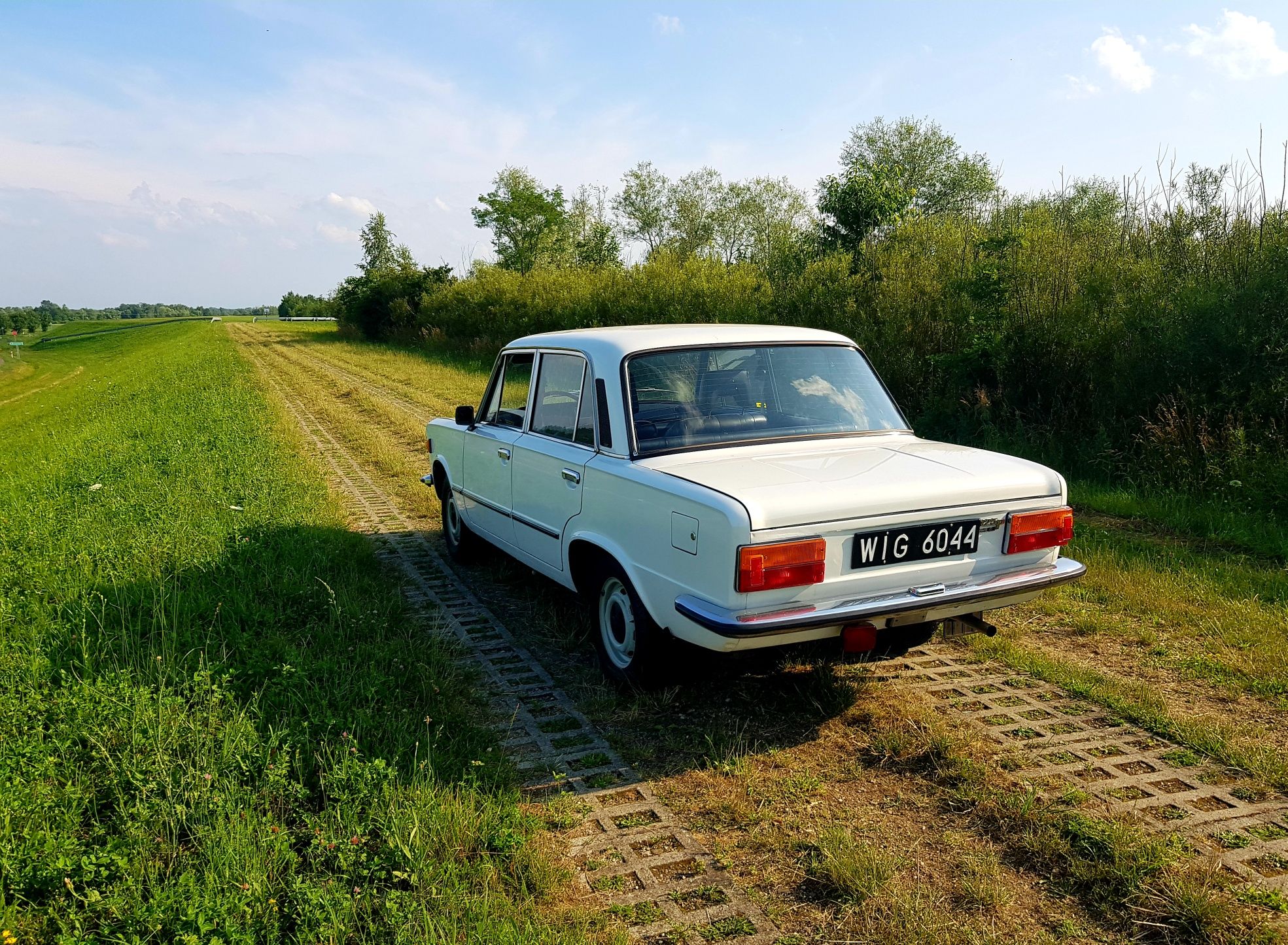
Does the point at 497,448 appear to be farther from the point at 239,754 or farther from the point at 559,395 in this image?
the point at 239,754

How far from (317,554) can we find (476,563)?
1.17m

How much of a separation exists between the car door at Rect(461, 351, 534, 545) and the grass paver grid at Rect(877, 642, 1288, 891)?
2.58 m

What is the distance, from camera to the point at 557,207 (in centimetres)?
5594

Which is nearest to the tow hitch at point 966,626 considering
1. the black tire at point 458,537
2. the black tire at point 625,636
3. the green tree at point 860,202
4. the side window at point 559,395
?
the black tire at point 625,636

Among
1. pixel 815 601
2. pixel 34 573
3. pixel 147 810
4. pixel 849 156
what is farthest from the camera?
pixel 849 156

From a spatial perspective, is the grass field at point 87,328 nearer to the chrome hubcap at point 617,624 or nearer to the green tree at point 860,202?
the green tree at point 860,202

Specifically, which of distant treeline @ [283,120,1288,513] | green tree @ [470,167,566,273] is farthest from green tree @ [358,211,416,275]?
distant treeline @ [283,120,1288,513]

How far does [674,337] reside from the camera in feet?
15.3

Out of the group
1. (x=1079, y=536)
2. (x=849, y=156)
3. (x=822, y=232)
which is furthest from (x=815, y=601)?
(x=849, y=156)

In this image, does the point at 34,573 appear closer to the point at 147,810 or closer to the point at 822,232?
the point at 147,810

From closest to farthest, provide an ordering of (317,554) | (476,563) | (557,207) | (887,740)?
(887,740)
(317,554)
(476,563)
(557,207)

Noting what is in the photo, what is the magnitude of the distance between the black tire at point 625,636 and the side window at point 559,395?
96 centimetres

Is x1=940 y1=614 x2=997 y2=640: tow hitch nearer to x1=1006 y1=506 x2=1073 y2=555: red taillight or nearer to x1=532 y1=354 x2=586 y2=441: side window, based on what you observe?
x1=1006 y1=506 x2=1073 y2=555: red taillight

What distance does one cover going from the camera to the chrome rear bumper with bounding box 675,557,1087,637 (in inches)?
131
